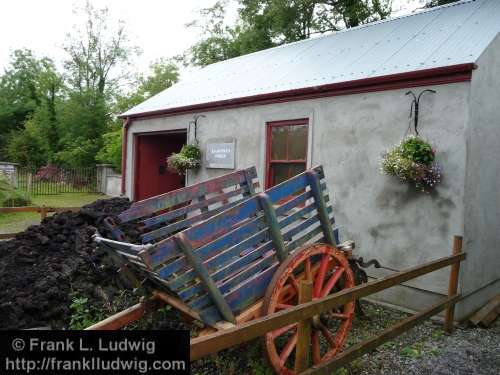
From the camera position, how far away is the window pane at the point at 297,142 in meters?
7.16

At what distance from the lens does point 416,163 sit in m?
5.21

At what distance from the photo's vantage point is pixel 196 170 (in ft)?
31.2

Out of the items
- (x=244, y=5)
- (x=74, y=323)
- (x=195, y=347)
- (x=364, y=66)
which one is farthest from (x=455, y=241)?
(x=244, y=5)

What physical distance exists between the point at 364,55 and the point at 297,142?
2.01m

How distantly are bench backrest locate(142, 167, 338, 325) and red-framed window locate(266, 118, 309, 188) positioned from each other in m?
3.36

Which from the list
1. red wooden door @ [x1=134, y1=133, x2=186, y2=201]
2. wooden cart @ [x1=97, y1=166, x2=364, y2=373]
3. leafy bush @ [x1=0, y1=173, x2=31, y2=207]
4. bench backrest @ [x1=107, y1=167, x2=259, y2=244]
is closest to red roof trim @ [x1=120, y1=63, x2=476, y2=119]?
wooden cart @ [x1=97, y1=166, x2=364, y2=373]

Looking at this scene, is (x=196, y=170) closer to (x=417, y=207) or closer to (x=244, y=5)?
(x=417, y=207)

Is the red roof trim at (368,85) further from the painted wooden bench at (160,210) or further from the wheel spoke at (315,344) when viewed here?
the wheel spoke at (315,344)

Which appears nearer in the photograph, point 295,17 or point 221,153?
point 221,153

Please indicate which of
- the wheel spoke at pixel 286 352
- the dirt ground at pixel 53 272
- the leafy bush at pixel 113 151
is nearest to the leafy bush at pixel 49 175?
the leafy bush at pixel 113 151

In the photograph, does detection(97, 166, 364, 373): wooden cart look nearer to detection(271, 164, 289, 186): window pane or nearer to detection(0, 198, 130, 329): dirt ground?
detection(0, 198, 130, 329): dirt ground

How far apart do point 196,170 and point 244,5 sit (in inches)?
560

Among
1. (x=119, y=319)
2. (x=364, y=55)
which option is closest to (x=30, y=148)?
(x=364, y=55)

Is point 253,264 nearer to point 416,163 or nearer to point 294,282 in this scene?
point 294,282
